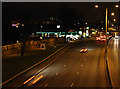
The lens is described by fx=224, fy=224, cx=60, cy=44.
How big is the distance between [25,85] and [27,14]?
27.1 meters

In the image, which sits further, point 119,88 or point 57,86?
point 57,86

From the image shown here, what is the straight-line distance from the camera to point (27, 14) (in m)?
40.7

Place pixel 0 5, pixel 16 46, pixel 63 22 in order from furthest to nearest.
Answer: pixel 63 22, pixel 0 5, pixel 16 46

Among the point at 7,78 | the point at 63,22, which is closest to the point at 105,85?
the point at 7,78

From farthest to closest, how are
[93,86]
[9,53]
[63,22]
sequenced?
[63,22], [9,53], [93,86]

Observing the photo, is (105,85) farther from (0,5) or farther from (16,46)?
(0,5)

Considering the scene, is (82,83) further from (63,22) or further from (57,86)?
(63,22)

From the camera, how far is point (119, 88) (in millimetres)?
13211

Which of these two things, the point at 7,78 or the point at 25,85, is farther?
the point at 7,78

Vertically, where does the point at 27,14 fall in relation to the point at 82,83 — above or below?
above

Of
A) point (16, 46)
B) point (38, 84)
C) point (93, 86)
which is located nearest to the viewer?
point (93, 86)

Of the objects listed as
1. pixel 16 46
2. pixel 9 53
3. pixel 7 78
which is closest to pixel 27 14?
pixel 16 46

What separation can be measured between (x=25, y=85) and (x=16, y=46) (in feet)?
81.5

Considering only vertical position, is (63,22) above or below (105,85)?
above
